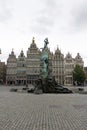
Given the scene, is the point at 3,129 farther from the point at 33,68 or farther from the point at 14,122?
the point at 33,68

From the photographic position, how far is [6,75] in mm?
127500

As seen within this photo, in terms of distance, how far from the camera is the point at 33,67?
12488cm

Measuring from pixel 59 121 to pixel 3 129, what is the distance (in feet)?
10.1

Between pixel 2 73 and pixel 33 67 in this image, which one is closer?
pixel 33 67

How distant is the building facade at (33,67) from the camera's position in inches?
4860

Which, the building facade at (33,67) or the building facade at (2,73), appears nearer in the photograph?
the building facade at (33,67)

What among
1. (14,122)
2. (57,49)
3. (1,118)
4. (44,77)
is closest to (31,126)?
(14,122)

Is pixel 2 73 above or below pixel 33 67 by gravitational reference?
below

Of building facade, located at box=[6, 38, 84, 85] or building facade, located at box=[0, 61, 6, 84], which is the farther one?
building facade, located at box=[0, 61, 6, 84]

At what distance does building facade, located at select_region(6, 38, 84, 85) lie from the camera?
4860 inches

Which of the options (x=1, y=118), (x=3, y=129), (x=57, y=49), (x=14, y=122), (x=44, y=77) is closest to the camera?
(x=3, y=129)

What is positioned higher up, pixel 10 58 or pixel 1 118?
pixel 10 58

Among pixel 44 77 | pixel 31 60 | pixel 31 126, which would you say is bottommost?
pixel 31 126

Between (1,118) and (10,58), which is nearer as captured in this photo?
(1,118)
